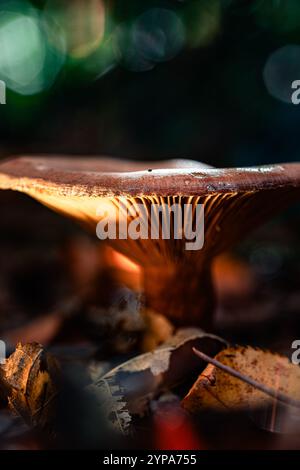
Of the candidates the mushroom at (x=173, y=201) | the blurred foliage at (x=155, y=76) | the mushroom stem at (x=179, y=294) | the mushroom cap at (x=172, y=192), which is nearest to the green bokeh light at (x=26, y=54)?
the blurred foliage at (x=155, y=76)

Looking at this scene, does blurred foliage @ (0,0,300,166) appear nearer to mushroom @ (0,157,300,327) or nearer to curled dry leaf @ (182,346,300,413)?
mushroom @ (0,157,300,327)

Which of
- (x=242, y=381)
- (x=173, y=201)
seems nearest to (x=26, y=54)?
(x=173, y=201)

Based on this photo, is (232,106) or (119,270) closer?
(119,270)

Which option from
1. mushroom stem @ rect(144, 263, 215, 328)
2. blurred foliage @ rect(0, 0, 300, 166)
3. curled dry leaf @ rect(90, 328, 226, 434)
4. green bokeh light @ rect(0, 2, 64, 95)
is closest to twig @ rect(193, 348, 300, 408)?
curled dry leaf @ rect(90, 328, 226, 434)

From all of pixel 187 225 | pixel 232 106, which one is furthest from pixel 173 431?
pixel 232 106

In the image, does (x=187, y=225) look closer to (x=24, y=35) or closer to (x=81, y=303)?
(x=81, y=303)
